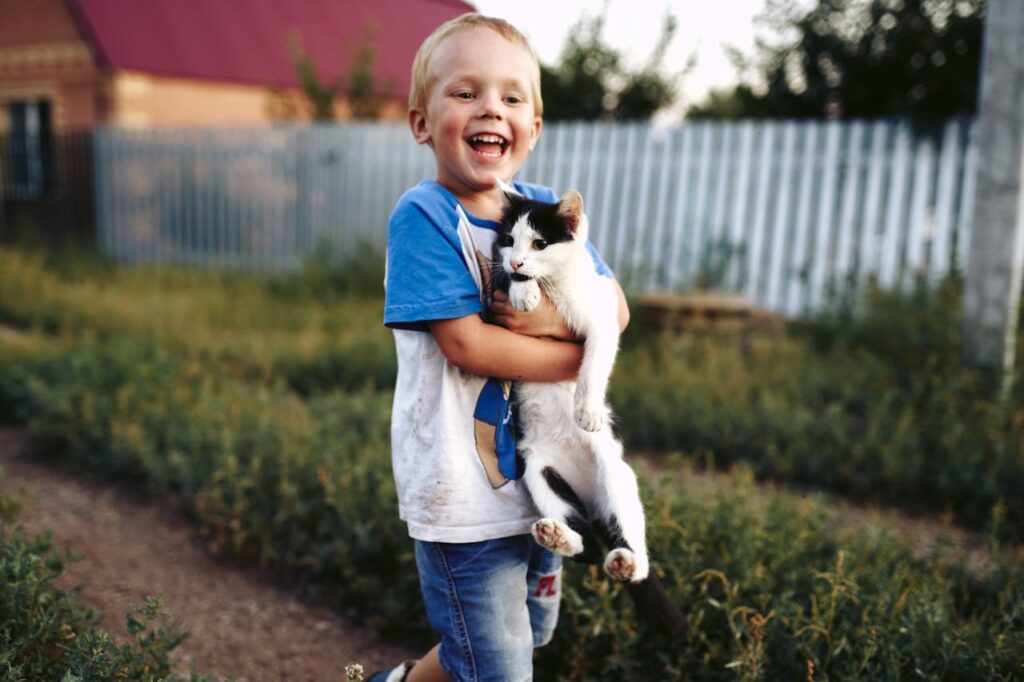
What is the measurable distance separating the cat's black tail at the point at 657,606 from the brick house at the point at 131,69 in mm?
13015

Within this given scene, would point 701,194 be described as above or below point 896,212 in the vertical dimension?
above

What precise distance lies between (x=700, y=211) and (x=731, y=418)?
4.21 m

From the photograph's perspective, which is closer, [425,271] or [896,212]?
[425,271]

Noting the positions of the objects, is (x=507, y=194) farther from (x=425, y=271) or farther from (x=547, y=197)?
(x=547, y=197)

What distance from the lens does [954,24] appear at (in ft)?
20.9

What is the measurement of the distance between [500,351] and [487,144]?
476 millimetres

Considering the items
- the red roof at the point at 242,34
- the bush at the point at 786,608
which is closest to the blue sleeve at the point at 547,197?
the bush at the point at 786,608

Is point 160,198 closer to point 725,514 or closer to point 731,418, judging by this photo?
point 731,418

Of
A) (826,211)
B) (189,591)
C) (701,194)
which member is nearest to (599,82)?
(701,194)

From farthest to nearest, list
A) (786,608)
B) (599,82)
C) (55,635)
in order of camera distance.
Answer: (599,82) → (786,608) → (55,635)

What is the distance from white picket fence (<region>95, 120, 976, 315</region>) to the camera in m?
7.18

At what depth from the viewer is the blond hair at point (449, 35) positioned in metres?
1.78

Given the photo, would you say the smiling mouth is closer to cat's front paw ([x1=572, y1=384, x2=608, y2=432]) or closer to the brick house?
cat's front paw ([x1=572, y1=384, x2=608, y2=432])

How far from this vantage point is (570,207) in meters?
1.77
